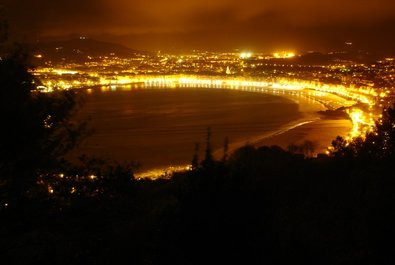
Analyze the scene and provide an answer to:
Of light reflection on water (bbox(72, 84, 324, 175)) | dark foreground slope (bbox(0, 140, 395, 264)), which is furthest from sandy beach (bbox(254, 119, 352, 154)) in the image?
dark foreground slope (bbox(0, 140, 395, 264))

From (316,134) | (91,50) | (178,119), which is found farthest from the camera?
(91,50)

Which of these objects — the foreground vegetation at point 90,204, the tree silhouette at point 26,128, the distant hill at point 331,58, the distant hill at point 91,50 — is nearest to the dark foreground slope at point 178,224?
the foreground vegetation at point 90,204

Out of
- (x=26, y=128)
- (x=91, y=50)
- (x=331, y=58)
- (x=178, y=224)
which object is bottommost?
(x=331, y=58)

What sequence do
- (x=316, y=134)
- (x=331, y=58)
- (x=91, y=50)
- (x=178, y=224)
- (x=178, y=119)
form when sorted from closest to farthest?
1. (x=178, y=224)
2. (x=316, y=134)
3. (x=178, y=119)
4. (x=91, y=50)
5. (x=331, y=58)

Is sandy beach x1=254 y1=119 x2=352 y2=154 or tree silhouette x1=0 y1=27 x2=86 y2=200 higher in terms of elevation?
tree silhouette x1=0 y1=27 x2=86 y2=200

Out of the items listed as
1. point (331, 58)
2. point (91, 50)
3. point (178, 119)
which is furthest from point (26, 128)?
point (331, 58)

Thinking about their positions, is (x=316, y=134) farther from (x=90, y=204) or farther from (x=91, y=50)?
(x=91, y=50)

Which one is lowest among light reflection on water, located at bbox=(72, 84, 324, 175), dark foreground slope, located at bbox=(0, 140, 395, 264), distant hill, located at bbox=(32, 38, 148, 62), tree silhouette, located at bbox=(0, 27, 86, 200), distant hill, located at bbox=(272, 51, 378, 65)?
light reflection on water, located at bbox=(72, 84, 324, 175)

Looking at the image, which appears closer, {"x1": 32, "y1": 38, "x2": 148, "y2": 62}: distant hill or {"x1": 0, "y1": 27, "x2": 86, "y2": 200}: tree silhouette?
{"x1": 0, "y1": 27, "x2": 86, "y2": 200}: tree silhouette

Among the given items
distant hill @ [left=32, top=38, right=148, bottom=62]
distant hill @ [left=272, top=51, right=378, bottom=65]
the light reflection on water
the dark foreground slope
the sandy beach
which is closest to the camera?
the dark foreground slope

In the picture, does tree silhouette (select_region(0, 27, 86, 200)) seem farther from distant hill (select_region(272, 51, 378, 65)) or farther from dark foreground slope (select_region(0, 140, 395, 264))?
distant hill (select_region(272, 51, 378, 65))

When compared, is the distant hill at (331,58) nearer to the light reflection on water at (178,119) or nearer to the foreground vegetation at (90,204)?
the light reflection on water at (178,119)

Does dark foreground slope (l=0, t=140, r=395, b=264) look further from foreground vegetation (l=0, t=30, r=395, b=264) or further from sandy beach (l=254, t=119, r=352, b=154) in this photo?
sandy beach (l=254, t=119, r=352, b=154)

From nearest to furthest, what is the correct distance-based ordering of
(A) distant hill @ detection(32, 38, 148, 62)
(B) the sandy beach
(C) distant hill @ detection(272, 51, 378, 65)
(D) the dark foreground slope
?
(D) the dark foreground slope
(B) the sandy beach
(A) distant hill @ detection(32, 38, 148, 62)
(C) distant hill @ detection(272, 51, 378, 65)
